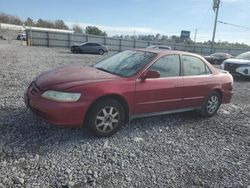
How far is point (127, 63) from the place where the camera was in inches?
207

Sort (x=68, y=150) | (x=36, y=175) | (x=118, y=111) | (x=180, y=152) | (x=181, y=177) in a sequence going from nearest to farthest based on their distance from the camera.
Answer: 1. (x=36, y=175)
2. (x=181, y=177)
3. (x=68, y=150)
4. (x=180, y=152)
5. (x=118, y=111)

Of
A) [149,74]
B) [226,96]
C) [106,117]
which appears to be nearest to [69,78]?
[106,117]

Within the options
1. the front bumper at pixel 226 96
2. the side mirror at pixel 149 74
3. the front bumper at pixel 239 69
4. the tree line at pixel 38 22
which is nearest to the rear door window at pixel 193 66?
the front bumper at pixel 226 96

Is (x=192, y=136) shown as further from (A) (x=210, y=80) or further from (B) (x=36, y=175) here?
(B) (x=36, y=175)

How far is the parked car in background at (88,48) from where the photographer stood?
2964cm

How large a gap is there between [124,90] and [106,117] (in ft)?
1.82

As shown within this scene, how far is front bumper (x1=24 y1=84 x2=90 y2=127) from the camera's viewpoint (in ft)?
13.5

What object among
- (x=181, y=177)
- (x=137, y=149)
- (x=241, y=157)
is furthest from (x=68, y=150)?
(x=241, y=157)

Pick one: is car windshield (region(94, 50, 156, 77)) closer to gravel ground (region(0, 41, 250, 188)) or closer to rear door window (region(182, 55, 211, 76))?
rear door window (region(182, 55, 211, 76))

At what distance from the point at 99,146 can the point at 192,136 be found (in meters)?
1.88

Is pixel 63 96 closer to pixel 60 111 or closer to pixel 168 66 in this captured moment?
pixel 60 111

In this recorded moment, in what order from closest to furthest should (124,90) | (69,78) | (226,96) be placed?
(69,78) < (124,90) < (226,96)

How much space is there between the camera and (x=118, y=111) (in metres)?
4.66

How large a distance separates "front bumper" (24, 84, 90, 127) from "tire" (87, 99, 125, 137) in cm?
18
